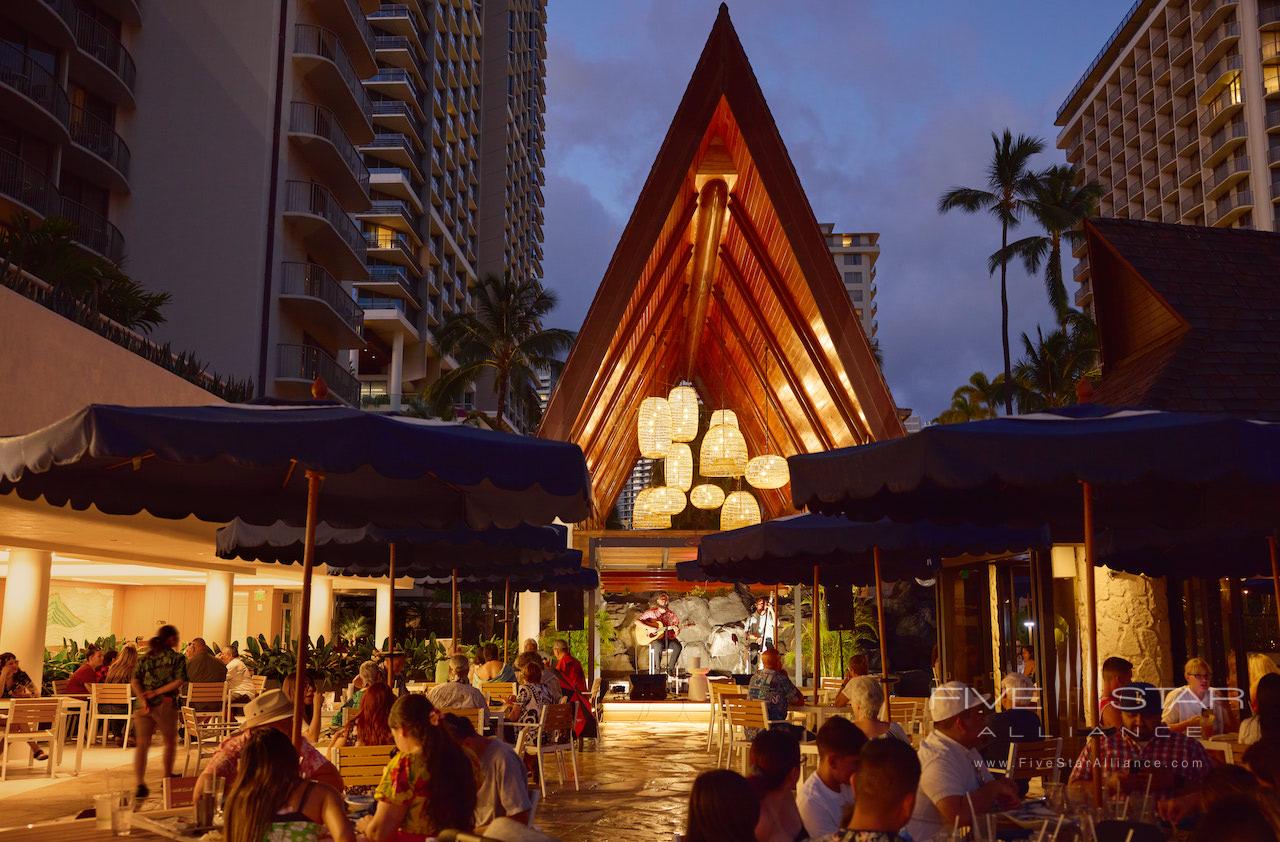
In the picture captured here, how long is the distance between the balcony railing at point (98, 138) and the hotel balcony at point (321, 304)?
501 cm

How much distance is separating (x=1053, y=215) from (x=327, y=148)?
81.0 ft

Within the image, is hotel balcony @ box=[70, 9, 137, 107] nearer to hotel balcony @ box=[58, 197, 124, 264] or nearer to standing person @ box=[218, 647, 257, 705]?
hotel balcony @ box=[58, 197, 124, 264]

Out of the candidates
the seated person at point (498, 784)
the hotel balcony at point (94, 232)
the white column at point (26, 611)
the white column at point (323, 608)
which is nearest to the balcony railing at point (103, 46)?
the hotel balcony at point (94, 232)

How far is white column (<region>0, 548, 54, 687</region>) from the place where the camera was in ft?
43.6

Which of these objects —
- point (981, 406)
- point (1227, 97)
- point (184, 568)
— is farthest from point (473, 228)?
point (184, 568)

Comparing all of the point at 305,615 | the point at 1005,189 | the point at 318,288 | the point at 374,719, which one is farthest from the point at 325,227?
the point at 305,615

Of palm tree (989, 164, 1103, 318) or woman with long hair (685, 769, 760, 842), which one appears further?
palm tree (989, 164, 1103, 318)

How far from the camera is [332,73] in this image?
34406mm

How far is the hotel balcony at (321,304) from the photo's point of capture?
33000mm

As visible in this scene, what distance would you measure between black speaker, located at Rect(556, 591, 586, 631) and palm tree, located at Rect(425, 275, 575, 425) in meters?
22.2

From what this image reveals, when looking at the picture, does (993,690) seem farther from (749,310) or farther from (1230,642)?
(749,310)

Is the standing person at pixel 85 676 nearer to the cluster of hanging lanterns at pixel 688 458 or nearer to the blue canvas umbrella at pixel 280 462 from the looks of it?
the cluster of hanging lanterns at pixel 688 458

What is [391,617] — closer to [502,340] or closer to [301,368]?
[301,368]

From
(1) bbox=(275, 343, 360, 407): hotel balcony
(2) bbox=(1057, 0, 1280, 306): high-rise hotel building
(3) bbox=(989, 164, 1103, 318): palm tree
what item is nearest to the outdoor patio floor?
(1) bbox=(275, 343, 360, 407): hotel balcony
